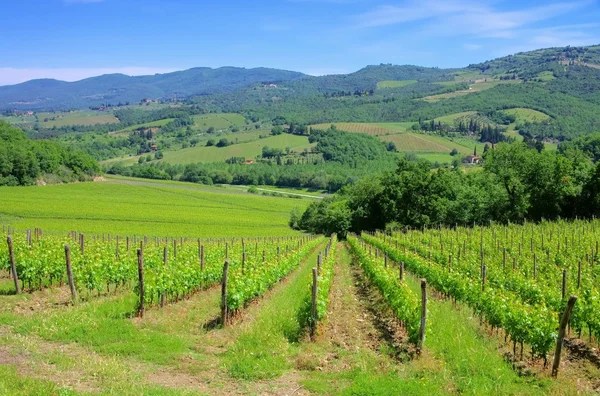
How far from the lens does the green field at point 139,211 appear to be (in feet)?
186

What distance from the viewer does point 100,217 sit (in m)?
61.4

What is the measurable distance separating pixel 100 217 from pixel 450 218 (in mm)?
47340

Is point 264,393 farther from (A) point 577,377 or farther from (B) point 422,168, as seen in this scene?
(B) point 422,168

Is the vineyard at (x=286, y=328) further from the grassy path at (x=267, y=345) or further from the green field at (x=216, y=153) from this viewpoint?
the green field at (x=216, y=153)

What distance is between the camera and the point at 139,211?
6994 cm

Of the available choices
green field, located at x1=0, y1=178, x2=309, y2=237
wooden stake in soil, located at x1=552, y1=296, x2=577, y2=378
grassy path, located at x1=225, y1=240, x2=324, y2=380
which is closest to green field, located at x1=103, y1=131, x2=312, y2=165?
green field, located at x1=0, y1=178, x2=309, y2=237

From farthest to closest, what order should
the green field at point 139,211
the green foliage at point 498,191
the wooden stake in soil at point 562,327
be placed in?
the green field at point 139,211, the green foliage at point 498,191, the wooden stake in soil at point 562,327

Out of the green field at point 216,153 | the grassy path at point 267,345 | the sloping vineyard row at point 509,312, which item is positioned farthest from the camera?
the green field at point 216,153

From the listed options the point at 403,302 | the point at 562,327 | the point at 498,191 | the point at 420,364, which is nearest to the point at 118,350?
the point at 420,364

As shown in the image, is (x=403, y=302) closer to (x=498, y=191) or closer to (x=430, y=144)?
(x=498, y=191)

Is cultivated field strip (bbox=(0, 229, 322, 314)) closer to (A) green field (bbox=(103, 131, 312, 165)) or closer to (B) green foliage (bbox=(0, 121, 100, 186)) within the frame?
(B) green foliage (bbox=(0, 121, 100, 186))

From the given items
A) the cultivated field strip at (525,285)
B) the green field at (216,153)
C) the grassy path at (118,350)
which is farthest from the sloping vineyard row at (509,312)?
the green field at (216,153)

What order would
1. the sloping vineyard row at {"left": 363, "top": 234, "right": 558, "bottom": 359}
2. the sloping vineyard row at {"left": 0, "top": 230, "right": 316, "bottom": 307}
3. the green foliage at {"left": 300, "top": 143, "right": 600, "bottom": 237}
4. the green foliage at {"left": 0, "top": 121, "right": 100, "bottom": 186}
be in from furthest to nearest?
the green foliage at {"left": 0, "top": 121, "right": 100, "bottom": 186}, the green foliage at {"left": 300, "top": 143, "right": 600, "bottom": 237}, the sloping vineyard row at {"left": 0, "top": 230, "right": 316, "bottom": 307}, the sloping vineyard row at {"left": 363, "top": 234, "right": 558, "bottom": 359}

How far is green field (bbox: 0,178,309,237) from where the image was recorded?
5666cm
